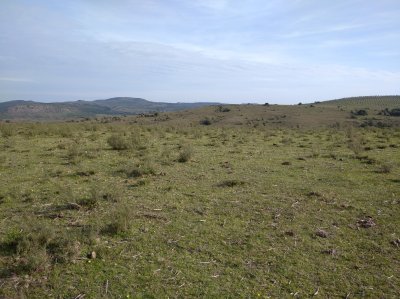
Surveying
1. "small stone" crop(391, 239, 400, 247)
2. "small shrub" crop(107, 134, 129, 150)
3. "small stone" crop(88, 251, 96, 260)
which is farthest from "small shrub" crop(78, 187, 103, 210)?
"small shrub" crop(107, 134, 129, 150)

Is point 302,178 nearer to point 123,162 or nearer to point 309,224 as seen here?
point 309,224

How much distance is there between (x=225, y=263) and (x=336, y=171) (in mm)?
8892

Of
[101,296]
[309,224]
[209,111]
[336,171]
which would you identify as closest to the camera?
Result: [101,296]

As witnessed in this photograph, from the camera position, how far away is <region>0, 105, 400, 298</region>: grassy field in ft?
18.0

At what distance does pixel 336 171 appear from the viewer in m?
13.8

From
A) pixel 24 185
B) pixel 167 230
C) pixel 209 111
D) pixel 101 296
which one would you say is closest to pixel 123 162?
pixel 24 185

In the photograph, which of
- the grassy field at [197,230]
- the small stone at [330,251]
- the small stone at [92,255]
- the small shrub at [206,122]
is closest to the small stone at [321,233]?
the grassy field at [197,230]

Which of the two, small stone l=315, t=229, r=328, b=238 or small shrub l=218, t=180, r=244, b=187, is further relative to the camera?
small shrub l=218, t=180, r=244, b=187

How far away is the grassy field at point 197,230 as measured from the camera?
5.50 metres

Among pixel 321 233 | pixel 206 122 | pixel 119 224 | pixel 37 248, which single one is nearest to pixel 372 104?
pixel 206 122

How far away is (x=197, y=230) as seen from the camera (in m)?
7.47

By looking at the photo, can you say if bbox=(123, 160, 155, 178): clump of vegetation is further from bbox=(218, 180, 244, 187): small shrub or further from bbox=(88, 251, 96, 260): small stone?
bbox=(88, 251, 96, 260): small stone

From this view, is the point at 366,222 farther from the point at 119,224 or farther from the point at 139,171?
the point at 139,171

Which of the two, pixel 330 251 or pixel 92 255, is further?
pixel 330 251
